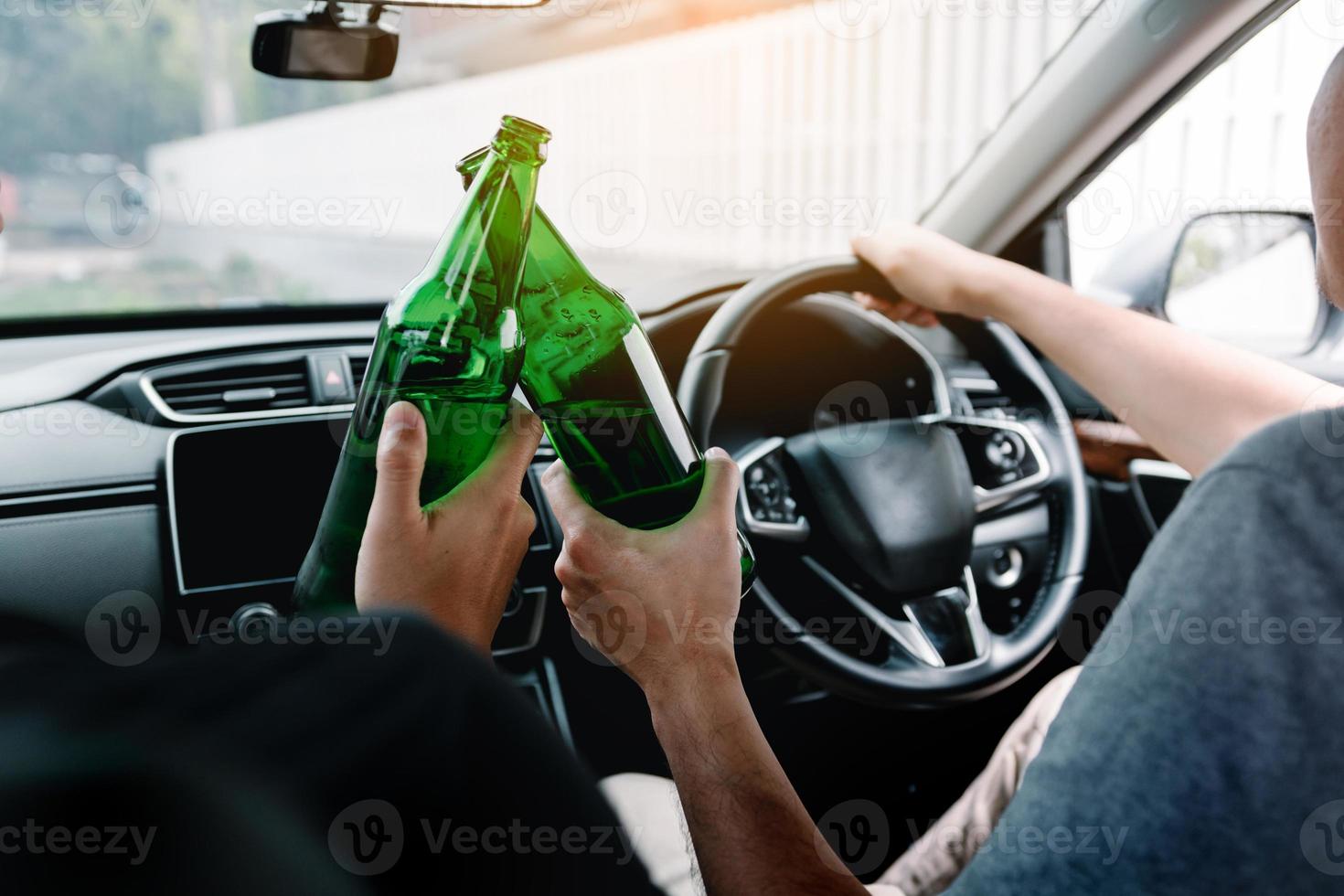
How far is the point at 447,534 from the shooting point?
88cm

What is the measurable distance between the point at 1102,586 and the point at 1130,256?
78 centimetres

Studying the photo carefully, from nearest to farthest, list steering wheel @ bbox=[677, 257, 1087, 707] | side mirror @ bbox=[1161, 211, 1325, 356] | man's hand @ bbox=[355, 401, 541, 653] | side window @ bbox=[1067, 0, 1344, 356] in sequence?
1. man's hand @ bbox=[355, 401, 541, 653]
2. steering wheel @ bbox=[677, 257, 1087, 707]
3. side window @ bbox=[1067, 0, 1344, 356]
4. side mirror @ bbox=[1161, 211, 1325, 356]

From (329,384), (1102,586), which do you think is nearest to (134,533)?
(329,384)

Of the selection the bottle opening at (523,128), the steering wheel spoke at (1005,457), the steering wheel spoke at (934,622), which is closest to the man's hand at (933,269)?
the steering wheel spoke at (1005,457)

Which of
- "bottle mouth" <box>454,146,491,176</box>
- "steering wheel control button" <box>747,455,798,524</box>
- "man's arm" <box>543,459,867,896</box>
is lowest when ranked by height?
"steering wheel control button" <box>747,455,798,524</box>

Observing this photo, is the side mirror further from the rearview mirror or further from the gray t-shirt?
the gray t-shirt

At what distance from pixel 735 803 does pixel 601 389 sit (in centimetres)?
37

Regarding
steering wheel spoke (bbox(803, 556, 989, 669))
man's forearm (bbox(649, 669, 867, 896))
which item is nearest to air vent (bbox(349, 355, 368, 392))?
steering wheel spoke (bbox(803, 556, 989, 669))

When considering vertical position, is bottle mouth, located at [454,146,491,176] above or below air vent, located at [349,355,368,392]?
above

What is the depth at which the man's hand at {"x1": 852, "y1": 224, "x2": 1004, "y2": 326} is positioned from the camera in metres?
1.59

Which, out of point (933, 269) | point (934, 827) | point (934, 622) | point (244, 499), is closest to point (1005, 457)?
point (934, 622)

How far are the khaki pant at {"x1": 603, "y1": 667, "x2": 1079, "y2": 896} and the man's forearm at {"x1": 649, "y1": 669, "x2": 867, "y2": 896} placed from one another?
0.41 metres

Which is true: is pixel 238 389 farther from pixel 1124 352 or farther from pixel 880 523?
pixel 1124 352

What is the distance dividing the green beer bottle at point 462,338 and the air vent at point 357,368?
905mm
